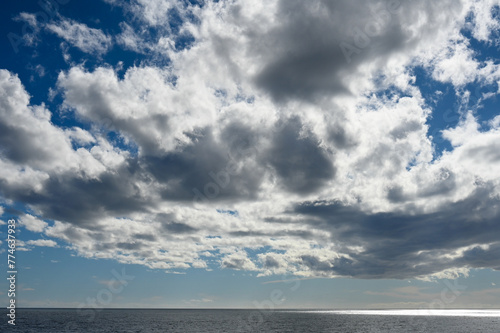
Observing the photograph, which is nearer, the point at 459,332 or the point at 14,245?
the point at 14,245

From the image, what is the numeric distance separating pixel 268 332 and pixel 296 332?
40.5 ft

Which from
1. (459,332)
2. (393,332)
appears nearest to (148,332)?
(393,332)

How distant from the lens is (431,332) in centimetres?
13338

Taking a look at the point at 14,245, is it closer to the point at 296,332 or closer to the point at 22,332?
the point at 22,332

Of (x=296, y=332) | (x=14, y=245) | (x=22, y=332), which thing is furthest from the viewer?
(x=296, y=332)

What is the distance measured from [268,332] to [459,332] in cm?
7171

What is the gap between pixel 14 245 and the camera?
49219 mm

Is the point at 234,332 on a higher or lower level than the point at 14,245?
lower

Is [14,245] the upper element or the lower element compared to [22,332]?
upper

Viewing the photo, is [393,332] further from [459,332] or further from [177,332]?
[177,332]

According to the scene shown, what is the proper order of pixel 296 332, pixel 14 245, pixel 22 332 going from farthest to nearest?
1. pixel 296 332
2. pixel 22 332
3. pixel 14 245

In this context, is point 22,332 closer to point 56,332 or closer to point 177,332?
point 56,332

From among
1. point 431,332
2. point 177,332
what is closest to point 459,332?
point 431,332

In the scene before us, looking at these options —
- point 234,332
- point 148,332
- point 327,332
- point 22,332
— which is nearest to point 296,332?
point 327,332
